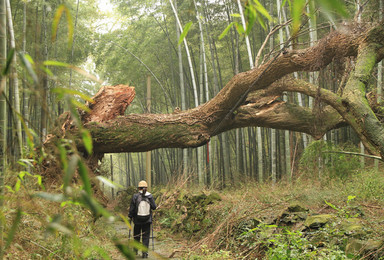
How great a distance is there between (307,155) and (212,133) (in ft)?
8.08

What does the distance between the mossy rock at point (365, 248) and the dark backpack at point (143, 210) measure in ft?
10.7

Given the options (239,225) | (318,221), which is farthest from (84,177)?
(239,225)

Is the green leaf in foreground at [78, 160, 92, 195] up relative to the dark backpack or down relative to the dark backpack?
up

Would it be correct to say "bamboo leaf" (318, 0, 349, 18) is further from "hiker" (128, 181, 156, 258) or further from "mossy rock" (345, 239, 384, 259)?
"hiker" (128, 181, 156, 258)

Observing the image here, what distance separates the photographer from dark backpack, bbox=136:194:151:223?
5719mm

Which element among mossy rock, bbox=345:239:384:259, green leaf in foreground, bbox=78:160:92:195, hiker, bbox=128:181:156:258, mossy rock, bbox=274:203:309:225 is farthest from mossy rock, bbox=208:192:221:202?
green leaf in foreground, bbox=78:160:92:195

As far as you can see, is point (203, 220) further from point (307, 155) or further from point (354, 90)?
point (354, 90)

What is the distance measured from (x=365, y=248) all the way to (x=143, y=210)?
11.4 ft

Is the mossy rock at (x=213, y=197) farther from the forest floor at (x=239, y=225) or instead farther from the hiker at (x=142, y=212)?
the hiker at (x=142, y=212)

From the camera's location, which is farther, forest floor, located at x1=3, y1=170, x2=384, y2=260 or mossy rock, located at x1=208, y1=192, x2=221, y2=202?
mossy rock, located at x1=208, y1=192, x2=221, y2=202

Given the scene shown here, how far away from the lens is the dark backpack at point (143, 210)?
5.72m

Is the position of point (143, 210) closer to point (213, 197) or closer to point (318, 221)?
point (213, 197)

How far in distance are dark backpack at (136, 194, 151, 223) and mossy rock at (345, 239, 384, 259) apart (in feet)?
10.7

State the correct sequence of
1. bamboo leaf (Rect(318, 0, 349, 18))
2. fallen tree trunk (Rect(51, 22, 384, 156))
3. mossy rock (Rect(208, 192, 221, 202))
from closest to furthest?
bamboo leaf (Rect(318, 0, 349, 18))
fallen tree trunk (Rect(51, 22, 384, 156))
mossy rock (Rect(208, 192, 221, 202))
